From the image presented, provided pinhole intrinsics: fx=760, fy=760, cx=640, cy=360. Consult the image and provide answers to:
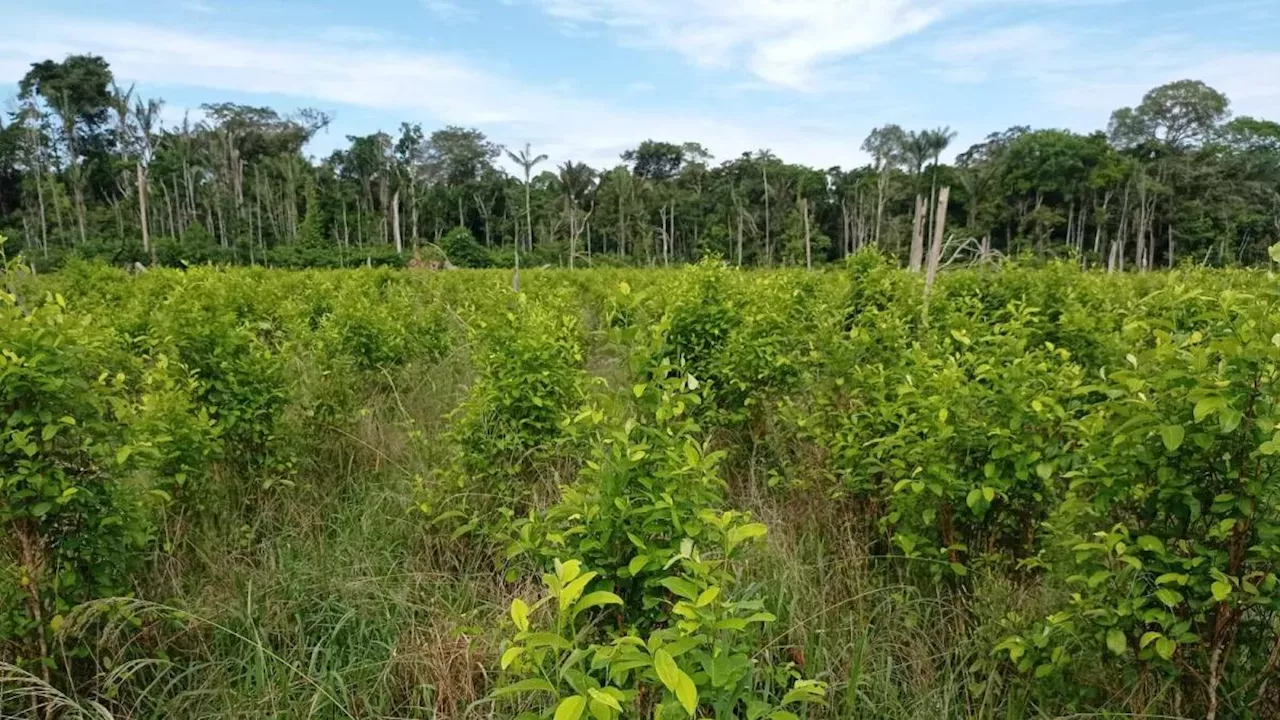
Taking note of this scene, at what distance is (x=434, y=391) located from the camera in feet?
19.0

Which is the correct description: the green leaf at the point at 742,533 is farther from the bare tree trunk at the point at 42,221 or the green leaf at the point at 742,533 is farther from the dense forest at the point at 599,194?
the bare tree trunk at the point at 42,221

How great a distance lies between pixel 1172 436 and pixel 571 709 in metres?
1.49

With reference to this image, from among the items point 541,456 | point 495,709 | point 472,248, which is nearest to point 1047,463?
point 495,709

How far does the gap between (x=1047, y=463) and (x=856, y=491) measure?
3.07ft

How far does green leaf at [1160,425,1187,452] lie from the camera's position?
173 cm

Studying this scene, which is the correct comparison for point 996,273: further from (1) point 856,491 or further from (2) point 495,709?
(2) point 495,709

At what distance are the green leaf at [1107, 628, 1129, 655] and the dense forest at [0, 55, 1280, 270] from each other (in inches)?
1494

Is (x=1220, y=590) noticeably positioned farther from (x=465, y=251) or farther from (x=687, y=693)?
(x=465, y=251)

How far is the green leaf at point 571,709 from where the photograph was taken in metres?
1.13

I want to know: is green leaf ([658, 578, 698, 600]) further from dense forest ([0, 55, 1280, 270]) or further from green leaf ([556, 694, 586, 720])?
dense forest ([0, 55, 1280, 270])

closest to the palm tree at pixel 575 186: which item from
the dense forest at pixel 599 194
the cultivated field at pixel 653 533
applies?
the dense forest at pixel 599 194

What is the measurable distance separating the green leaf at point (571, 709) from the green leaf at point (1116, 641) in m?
1.43

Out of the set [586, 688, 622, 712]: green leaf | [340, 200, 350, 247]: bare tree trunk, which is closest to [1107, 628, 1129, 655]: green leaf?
[586, 688, 622, 712]: green leaf

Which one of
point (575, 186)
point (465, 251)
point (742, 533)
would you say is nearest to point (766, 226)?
point (575, 186)
